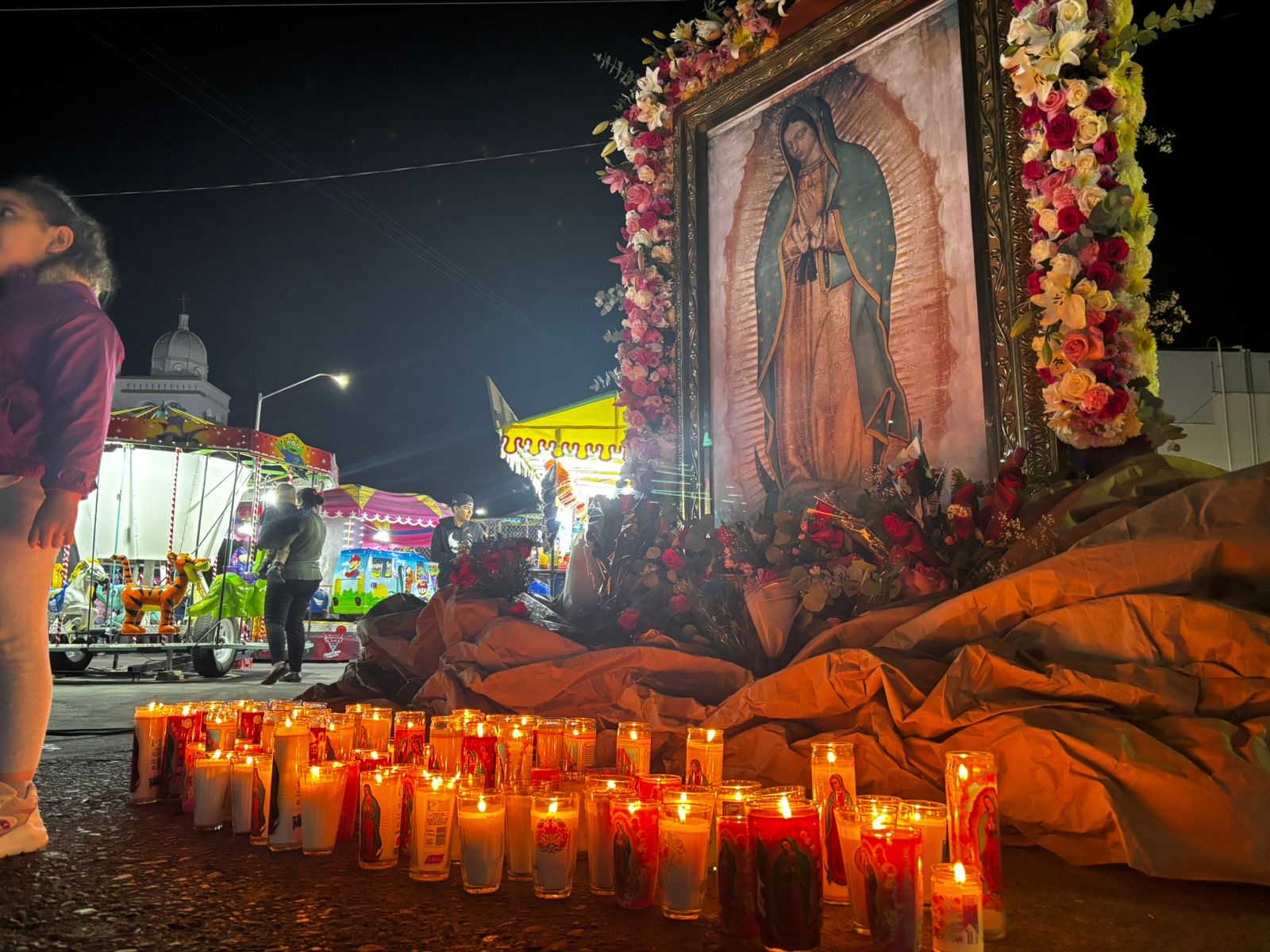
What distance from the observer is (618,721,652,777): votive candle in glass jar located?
2.30 m

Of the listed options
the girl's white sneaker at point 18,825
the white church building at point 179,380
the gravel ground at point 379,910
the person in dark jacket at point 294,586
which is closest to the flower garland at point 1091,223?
the gravel ground at point 379,910

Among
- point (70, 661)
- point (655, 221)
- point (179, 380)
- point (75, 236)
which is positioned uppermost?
point (179, 380)

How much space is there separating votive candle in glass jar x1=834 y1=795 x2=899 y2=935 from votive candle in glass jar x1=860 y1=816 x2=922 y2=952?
0.04 meters

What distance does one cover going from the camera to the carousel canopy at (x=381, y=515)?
18.3 metres

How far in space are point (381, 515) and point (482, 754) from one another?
1713cm

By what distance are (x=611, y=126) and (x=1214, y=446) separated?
898 cm

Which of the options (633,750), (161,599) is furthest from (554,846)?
(161,599)

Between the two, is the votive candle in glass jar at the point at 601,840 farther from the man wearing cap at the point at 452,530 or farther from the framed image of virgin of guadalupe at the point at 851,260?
the man wearing cap at the point at 452,530

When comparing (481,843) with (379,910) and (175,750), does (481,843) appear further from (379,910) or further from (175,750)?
(175,750)

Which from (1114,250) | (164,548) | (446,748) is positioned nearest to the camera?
(446,748)

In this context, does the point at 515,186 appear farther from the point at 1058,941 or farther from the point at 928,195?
the point at 1058,941

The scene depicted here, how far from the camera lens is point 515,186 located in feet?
30.3

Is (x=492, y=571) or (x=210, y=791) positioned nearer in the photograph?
(x=210, y=791)

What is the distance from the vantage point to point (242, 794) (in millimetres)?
2246
